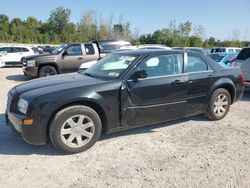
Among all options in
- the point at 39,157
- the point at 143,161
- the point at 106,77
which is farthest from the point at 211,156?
the point at 39,157

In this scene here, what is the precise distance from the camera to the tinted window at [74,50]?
11.6m

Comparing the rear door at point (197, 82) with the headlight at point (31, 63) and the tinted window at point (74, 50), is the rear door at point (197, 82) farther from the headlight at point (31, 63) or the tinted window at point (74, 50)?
the headlight at point (31, 63)

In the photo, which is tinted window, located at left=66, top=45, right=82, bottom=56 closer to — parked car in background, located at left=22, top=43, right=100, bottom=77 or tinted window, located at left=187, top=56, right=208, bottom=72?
parked car in background, located at left=22, top=43, right=100, bottom=77

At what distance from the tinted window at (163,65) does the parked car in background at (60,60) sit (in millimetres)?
7458

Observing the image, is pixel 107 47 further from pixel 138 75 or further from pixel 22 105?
pixel 22 105

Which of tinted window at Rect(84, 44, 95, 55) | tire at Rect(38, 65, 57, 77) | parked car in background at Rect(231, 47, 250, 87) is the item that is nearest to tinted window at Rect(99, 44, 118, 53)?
tinted window at Rect(84, 44, 95, 55)

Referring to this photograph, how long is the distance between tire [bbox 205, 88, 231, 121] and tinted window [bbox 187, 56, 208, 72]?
0.62 meters

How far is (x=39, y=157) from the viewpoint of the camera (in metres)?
3.72

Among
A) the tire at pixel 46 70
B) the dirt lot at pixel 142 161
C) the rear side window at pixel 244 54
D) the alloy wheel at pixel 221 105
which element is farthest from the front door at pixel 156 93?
the tire at pixel 46 70

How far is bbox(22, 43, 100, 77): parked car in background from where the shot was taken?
1110 cm

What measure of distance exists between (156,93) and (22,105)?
2205mm

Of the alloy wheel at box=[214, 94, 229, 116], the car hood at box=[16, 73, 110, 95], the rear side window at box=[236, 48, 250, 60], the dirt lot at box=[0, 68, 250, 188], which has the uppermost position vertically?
the rear side window at box=[236, 48, 250, 60]

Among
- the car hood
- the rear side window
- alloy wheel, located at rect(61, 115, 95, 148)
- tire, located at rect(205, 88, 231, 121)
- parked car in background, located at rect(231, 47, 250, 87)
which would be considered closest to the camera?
alloy wheel, located at rect(61, 115, 95, 148)

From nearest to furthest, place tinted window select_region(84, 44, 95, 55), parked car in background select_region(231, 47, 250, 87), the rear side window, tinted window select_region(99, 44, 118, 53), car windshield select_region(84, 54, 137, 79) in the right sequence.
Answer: car windshield select_region(84, 54, 137, 79)
parked car in background select_region(231, 47, 250, 87)
the rear side window
tinted window select_region(84, 44, 95, 55)
tinted window select_region(99, 44, 118, 53)
